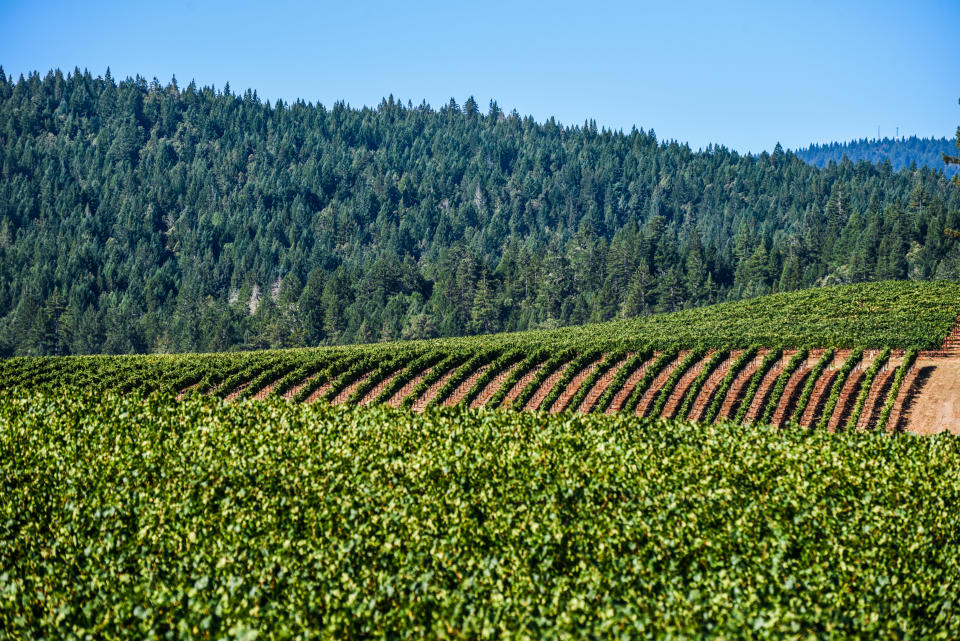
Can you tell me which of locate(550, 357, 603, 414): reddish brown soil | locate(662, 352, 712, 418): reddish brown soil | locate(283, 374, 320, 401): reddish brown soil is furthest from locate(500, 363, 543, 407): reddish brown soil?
locate(283, 374, 320, 401): reddish brown soil

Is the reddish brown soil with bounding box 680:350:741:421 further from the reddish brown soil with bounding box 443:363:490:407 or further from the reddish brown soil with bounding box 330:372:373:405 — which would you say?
the reddish brown soil with bounding box 330:372:373:405

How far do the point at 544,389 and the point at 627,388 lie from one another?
14.9ft

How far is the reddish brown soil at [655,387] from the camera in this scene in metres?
42.9

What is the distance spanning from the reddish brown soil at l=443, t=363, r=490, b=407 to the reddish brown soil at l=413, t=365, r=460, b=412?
89 centimetres

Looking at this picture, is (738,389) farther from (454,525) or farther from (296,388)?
(454,525)

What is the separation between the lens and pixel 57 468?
17.9m

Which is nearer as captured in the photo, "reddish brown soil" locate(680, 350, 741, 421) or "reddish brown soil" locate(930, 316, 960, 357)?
"reddish brown soil" locate(680, 350, 741, 421)

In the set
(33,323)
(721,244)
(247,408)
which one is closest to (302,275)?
(33,323)

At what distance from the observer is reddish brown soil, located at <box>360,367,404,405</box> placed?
149 feet

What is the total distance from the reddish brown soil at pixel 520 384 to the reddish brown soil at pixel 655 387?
647cm

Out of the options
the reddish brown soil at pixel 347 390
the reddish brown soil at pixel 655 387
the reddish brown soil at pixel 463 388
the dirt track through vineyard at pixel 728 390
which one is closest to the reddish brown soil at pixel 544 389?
the dirt track through vineyard at pixel 728 390

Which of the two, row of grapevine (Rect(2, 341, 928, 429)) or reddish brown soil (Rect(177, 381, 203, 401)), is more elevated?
row of grapevine (Rect(2, 341, 928, 429))

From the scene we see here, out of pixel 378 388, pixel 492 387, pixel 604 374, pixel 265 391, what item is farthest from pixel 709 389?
pixel 265 391

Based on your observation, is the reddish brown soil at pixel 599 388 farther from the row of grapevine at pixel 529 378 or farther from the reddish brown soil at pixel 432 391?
the reddish brown soil at pixel 432 391
